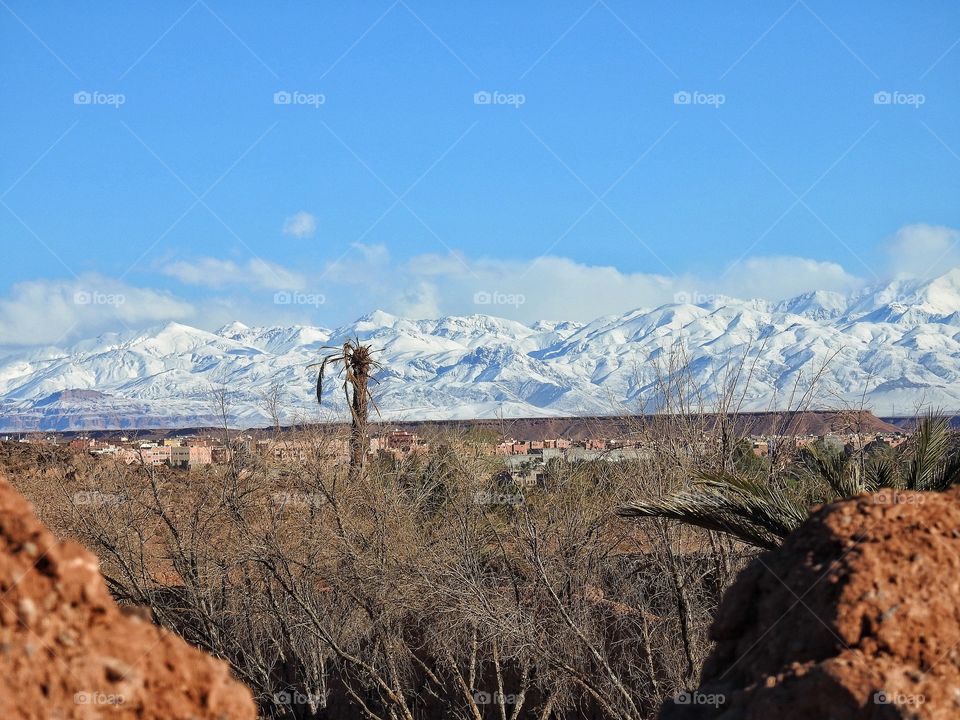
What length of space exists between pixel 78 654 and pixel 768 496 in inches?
231

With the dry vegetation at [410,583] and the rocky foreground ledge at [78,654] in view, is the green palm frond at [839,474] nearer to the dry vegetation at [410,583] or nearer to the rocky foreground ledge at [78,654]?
the dry vegetation at [410,583]

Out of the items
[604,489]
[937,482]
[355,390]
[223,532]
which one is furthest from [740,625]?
[355,390]

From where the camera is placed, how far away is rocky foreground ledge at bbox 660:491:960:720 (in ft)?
16.6

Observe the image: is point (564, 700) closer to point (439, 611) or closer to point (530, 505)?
point (439, 611)

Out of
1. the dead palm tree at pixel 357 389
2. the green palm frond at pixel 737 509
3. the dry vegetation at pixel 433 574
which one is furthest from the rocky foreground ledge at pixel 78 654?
the dead palm tree at pixel 357 389

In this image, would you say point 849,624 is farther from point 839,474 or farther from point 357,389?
point 357,389

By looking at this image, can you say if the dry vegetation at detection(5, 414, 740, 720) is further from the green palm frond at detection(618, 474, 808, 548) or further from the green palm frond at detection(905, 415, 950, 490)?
the green palm frond at detection(618, 474, 808, 548)

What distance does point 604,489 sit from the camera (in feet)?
72.3

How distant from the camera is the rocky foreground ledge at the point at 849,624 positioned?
5.07 m

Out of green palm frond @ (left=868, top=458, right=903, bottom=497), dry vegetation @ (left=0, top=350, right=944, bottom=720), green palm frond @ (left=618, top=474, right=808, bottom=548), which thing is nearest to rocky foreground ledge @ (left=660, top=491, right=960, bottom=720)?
green palm frond @ (left=618, top=474, right=808, bottom=548)

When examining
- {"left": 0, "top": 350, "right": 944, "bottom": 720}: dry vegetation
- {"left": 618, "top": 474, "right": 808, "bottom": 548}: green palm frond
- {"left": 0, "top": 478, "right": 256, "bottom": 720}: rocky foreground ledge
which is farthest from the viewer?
{"left": 0, "top": 350, "right": 944, "bottom": 720}: dry vegetation

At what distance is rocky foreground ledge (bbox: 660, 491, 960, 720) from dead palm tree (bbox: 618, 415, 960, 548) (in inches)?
93.0

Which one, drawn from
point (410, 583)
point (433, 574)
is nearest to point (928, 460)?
point (433, 574)

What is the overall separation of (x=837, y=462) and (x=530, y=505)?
12.9 meters
